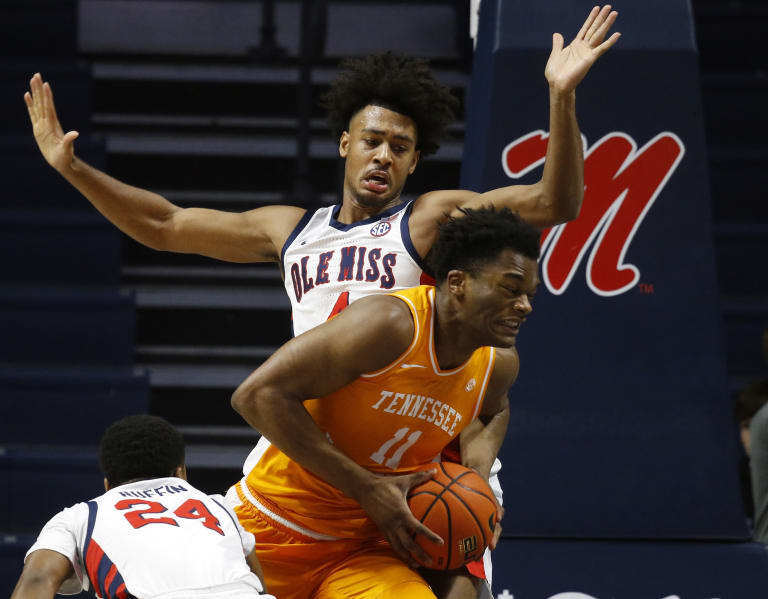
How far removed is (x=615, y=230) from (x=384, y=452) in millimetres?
1444

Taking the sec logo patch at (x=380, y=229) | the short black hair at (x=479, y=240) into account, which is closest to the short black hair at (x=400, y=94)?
the sec logo patch at (x=380, y=229)

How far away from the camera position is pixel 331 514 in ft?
9.49

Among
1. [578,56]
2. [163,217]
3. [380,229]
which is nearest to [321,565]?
[380,229]

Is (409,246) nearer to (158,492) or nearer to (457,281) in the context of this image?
(457,281)

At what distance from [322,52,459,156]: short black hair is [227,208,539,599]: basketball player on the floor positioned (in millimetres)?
504

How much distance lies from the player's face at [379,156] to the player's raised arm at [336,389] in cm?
53

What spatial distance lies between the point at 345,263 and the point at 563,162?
633 millimetres

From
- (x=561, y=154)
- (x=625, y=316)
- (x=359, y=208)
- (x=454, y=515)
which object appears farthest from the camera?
(x=625, y=316)

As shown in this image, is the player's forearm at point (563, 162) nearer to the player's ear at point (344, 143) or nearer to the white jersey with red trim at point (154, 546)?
the player's ear at point (344, 143)

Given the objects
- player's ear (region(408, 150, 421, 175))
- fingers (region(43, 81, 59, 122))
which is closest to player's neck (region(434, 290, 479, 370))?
player's ear (region(408, 150, 421, 175))

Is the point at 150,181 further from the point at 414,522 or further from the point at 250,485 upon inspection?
the point at 414,522

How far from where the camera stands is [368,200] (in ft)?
10.3

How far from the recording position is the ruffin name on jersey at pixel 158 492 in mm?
2938

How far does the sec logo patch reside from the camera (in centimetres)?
310
